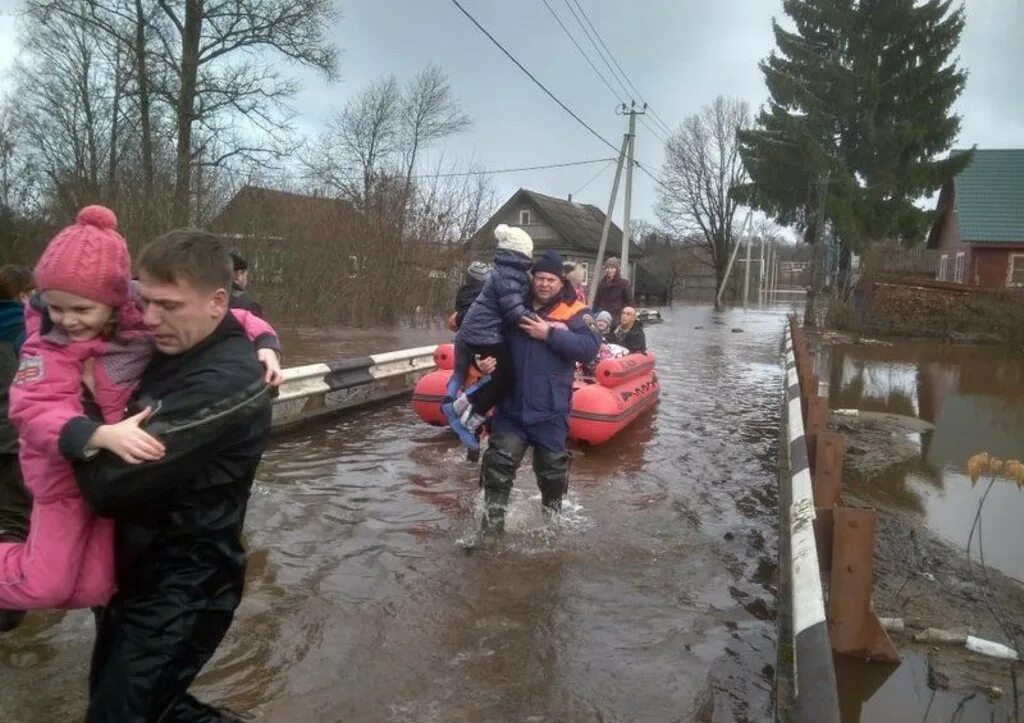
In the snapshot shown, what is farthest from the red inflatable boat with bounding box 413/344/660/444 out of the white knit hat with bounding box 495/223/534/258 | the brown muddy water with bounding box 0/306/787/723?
the white knit hat with bounding box 495/223/534/258

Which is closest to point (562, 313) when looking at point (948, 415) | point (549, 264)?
point (549, 264)

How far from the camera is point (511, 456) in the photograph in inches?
215

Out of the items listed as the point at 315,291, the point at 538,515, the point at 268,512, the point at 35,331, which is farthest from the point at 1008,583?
the point at 315,291

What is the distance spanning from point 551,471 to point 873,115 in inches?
1300

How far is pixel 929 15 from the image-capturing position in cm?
3353

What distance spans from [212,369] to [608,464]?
614cm

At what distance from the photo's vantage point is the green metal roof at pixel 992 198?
37.0m

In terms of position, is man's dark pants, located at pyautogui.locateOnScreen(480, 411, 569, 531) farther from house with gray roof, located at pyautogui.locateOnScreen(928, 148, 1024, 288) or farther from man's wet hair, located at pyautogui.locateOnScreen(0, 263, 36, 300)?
house with gray roof, located at pyautogui.locateOnScreen(928, 148, 1024, 288)

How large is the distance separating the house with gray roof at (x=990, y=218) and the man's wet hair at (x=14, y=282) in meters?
37.0

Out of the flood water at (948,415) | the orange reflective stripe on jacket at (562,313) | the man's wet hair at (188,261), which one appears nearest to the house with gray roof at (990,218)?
the flood water at (948,415)

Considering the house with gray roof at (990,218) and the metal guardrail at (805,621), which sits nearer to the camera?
the metal guardrail at (805,621)

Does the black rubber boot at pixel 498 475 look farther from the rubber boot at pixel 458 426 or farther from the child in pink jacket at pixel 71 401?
the child in pink jacket at pixel 71 401

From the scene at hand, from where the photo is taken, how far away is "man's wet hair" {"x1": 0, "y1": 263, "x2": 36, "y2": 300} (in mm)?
3988

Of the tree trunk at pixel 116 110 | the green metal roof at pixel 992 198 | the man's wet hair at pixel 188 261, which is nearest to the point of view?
the man's wet hair at pixel 188 261
